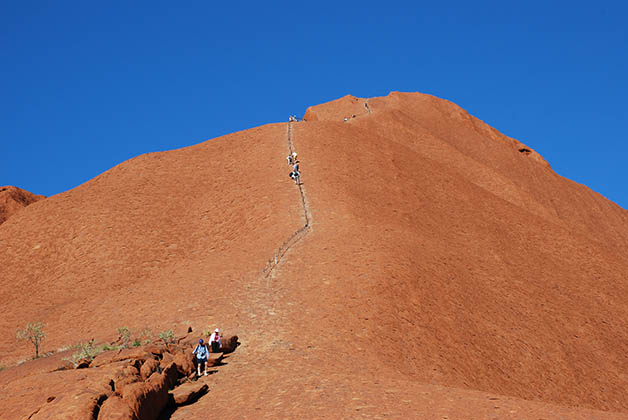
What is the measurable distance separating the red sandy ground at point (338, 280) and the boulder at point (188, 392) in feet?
1.73

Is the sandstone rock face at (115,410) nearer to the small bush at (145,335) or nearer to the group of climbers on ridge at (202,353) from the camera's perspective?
the group of climbers on ridge at (202,353)

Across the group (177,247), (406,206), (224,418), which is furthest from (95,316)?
(406,206)

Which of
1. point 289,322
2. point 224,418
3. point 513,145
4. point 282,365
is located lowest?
point 224,418

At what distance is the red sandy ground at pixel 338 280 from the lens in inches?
777

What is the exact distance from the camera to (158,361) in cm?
1944

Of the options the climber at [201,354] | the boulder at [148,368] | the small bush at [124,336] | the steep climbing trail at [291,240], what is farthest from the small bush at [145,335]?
the steep climbing trail at [291,240]

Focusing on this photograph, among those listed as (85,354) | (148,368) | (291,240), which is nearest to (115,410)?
(148,368)

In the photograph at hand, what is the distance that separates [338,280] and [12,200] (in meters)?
60.2

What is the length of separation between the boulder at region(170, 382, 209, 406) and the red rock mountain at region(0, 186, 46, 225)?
61467 mm

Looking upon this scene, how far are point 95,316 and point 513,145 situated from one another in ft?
211

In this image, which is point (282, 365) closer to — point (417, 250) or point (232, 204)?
point (417, 250)

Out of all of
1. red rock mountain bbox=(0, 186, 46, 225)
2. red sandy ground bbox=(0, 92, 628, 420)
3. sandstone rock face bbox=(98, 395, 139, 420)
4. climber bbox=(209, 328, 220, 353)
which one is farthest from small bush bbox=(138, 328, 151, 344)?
red rock mountain bbox=(0, 186, 46, 225)

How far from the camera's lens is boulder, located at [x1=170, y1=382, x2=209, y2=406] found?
1753 cm

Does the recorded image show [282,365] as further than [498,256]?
No
